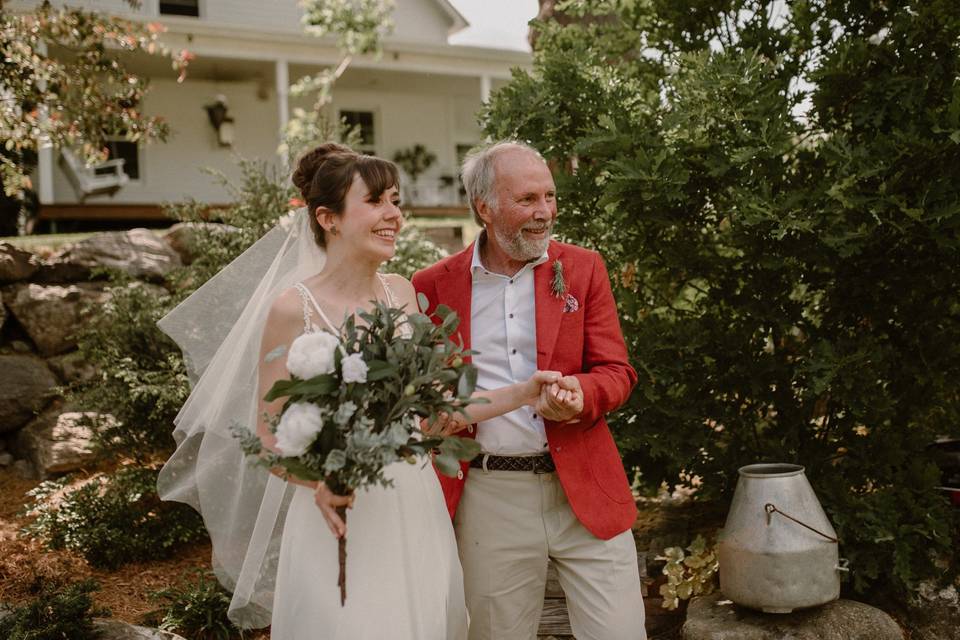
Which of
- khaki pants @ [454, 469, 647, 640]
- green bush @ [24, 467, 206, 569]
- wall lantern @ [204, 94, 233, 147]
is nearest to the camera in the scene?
khaki pants @ [454, 469, 647, 640]

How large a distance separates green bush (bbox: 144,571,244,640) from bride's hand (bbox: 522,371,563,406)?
8.55ft

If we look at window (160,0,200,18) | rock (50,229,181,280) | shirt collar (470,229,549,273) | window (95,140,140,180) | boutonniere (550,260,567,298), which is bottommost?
boutonniere (550,260,567,298)

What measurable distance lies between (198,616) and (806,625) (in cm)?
310

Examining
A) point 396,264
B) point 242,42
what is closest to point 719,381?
point 396,264

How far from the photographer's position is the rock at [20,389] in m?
7.97

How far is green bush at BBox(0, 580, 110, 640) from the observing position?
13.1 ft

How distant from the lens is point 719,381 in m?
5.14

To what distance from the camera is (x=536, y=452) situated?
134 inches

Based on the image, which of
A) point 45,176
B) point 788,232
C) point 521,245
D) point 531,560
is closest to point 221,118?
point 45,176

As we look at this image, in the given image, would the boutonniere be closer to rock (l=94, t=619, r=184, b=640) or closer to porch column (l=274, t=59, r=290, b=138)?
rock (l=94, t=619, r=184, b=640)

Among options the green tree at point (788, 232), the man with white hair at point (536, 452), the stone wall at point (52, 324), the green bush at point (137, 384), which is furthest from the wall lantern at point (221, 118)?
the man with white hair at point (536, 452)

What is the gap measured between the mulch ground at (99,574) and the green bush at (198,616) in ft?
0.38

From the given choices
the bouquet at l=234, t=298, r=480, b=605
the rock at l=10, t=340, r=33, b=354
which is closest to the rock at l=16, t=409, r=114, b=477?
the rock at l=10, t=340, r=33, b=354

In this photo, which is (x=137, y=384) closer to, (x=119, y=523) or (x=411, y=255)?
(x=119, y=523)
